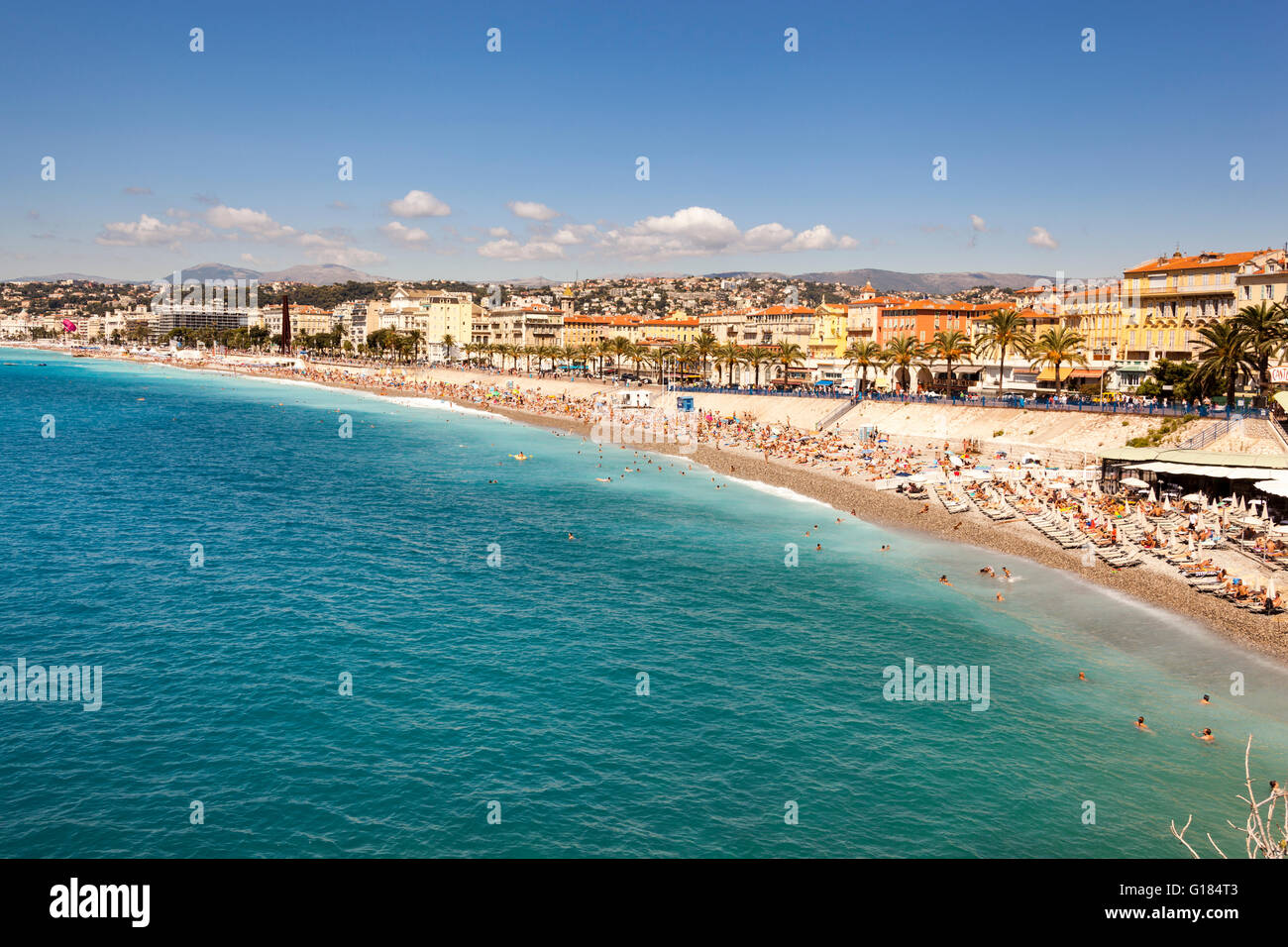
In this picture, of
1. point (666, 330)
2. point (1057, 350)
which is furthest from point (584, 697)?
point (666, 330)

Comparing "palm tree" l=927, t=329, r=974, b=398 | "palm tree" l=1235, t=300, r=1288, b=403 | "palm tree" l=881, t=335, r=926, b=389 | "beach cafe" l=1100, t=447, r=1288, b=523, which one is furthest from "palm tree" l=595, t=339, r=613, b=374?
"beach cafe" l=1100, t=447, r=1288, b=523

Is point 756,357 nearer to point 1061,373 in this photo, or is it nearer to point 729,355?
point 729,355

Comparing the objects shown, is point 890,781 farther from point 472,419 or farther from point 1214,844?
point 472,419

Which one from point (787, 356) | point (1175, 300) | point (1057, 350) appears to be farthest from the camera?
point (787, 356)

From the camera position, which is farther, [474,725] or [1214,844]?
[474,725]

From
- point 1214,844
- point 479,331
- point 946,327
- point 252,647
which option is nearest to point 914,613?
point 1214,844

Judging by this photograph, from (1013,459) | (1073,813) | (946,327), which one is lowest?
(1073,813)
